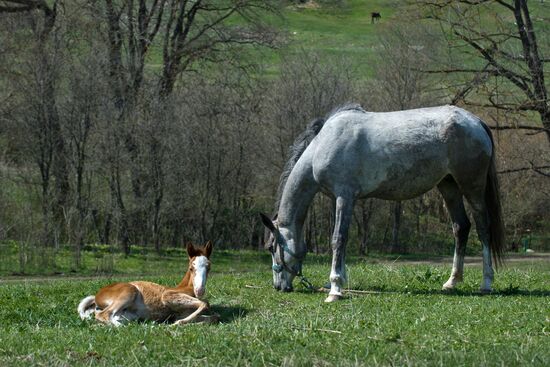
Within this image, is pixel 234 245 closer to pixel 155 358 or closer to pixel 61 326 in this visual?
pixel 61 326

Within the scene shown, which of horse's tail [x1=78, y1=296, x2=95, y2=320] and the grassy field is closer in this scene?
the grassy field

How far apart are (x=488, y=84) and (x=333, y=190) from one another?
1359cm

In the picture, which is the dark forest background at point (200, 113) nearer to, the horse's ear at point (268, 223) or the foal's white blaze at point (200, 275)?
the horse's ear at point (268, 223)

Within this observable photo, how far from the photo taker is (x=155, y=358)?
24.7 feet

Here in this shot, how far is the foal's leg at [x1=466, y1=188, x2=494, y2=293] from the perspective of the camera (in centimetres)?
1262

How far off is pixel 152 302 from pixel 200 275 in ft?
2.08

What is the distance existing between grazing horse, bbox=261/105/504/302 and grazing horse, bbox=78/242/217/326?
2.16 meters

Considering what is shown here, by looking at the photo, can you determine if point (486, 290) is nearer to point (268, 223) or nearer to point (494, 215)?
point (494, 215)

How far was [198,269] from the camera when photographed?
10.9 metres

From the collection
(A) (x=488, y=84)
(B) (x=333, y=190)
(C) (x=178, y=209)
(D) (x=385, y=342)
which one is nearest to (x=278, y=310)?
(B) (x=333, y=190)

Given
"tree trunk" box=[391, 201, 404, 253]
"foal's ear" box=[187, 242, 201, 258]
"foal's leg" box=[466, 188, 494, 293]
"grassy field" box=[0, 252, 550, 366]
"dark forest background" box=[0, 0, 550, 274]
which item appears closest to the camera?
"grassy field" box=[0, 252, 550, 366]

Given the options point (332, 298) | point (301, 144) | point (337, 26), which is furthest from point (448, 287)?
point (337, 26)

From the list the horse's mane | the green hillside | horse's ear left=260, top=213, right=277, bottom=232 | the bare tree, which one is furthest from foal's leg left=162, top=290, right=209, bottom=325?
the green hillside

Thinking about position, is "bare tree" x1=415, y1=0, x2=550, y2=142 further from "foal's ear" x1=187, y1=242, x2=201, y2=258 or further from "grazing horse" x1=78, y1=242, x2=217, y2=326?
"grazing horse" x1=78, y1=242, x2=217, y2=326
